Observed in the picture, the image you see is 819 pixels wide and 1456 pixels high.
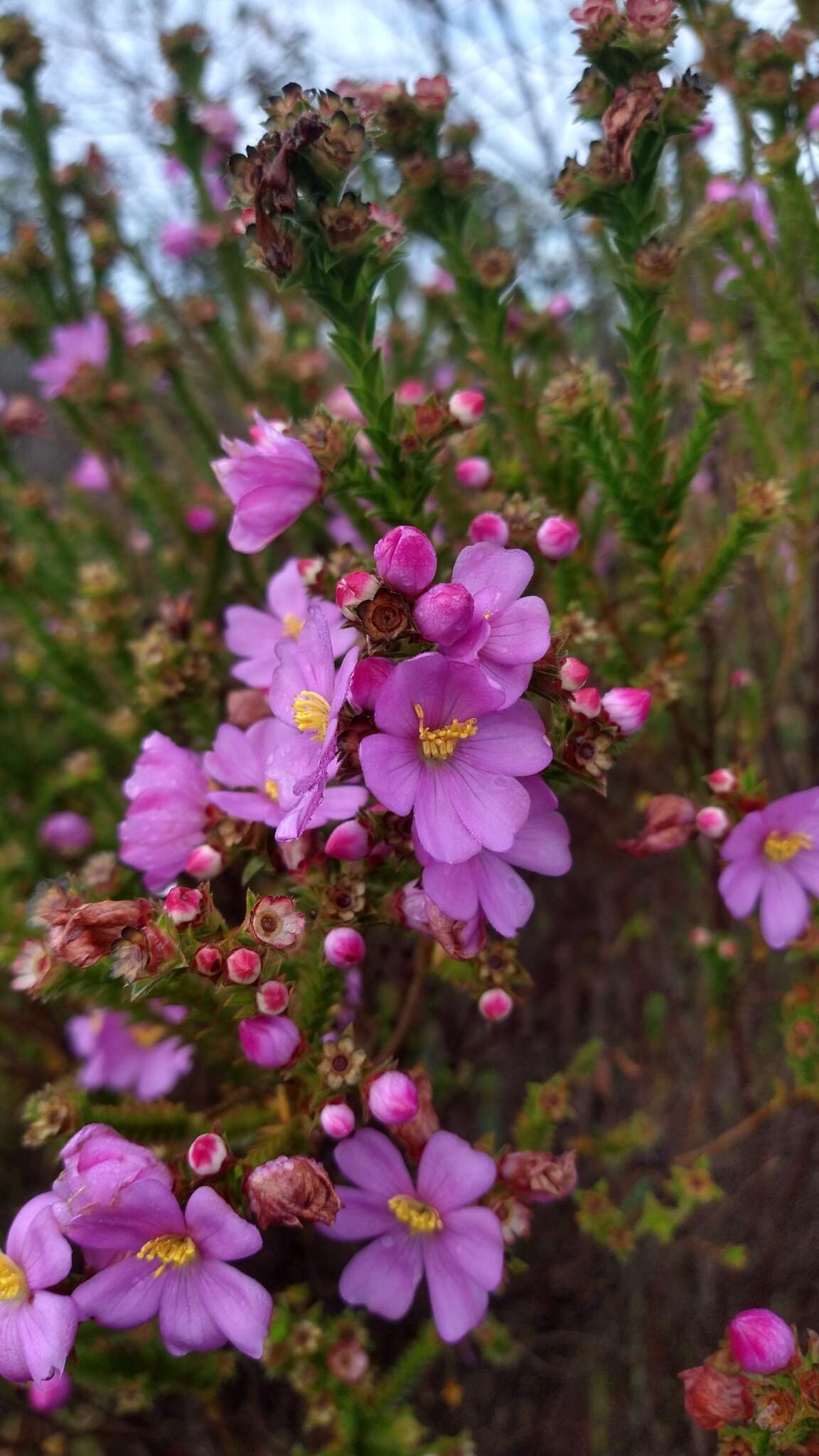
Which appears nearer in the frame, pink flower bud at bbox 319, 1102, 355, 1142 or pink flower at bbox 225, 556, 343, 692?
pink flower bud at bbox 319, 1102, 355, 1142

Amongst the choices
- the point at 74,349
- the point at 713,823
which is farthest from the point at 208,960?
the point at 74,349

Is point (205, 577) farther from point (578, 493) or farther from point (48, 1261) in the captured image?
point (48, 1261)

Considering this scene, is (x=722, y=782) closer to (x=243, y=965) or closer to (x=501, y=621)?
(x=501, y=621)

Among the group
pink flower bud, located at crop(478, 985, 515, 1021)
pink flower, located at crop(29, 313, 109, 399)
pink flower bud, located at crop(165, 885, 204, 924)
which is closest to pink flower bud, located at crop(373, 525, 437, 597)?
pink flower bud, located at crop(165, 885, 204, 924)

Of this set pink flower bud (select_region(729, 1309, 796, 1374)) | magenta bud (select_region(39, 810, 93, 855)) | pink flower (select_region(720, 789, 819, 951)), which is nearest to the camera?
pink flower bud (select_region(729, 1309, 796, 1374))

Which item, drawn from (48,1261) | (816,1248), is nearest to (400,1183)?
(48,1261)

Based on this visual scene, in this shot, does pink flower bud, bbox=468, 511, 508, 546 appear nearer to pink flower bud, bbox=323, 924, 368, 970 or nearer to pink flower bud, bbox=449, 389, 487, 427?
pink flower bud, bbox=449, 389, 487, 427
